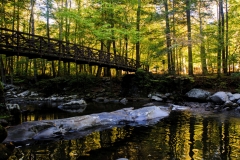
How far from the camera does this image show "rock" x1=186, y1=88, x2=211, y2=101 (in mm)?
15352

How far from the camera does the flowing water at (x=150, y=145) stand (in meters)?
5.34

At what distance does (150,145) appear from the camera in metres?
6.18

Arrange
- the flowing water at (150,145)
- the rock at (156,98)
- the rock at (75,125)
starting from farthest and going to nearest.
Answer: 1. the rock at (156,98)
2. the rock at (75,125)
3. the flowing water at (150,145)

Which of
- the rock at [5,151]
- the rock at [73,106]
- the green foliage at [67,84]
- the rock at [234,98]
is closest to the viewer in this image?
the rock at [5,151]

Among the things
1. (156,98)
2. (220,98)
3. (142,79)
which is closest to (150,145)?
(220,98)

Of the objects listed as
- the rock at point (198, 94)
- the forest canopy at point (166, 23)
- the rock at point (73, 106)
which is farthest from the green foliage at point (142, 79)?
the rock at point (73, 106)

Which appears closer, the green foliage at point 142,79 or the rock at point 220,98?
the rock at point 220,98

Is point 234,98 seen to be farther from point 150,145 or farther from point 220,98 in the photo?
point 150,145

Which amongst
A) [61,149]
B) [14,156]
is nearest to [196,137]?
[61,149]

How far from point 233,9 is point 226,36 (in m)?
2.70

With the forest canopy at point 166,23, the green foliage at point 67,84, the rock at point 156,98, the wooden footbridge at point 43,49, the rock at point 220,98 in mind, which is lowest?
the rock at point 156,98

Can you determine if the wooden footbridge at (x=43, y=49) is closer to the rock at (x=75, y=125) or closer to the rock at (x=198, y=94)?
the rock at (x=75, y=125)

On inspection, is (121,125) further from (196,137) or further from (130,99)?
(130,99)

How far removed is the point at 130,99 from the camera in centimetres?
1817
